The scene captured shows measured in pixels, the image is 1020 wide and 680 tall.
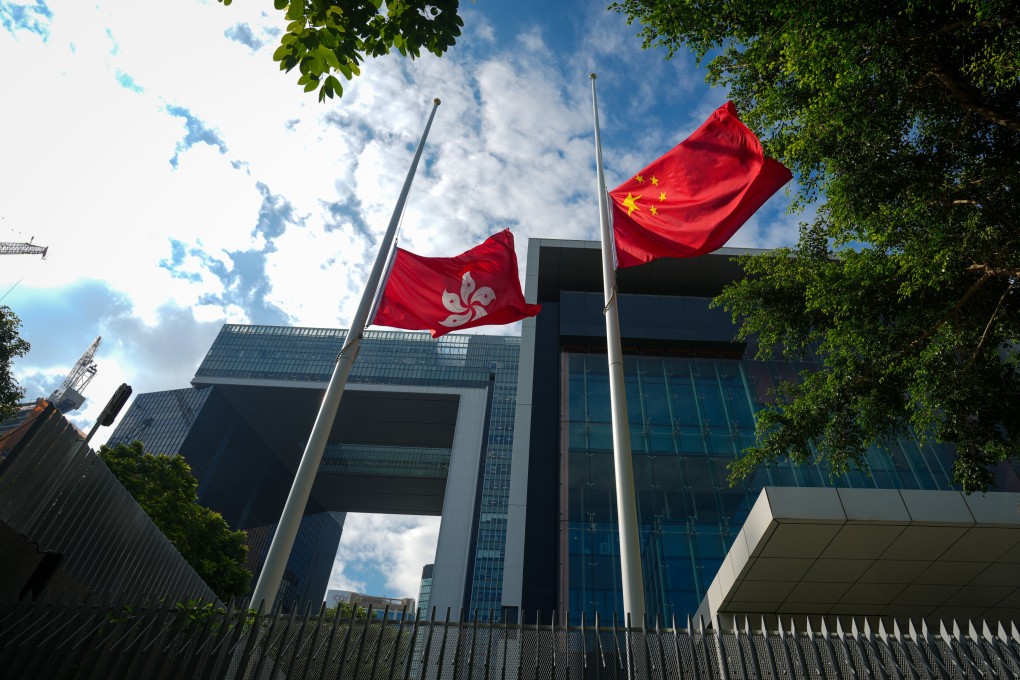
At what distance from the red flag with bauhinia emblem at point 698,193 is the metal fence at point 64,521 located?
9034mm

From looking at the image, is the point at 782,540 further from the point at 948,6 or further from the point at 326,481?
the point at 326,481

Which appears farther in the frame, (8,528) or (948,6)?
(948,6)

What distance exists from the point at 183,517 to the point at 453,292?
22000 mm

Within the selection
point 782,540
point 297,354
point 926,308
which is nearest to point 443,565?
point 297,354

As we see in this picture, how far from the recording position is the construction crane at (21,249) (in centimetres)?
11312

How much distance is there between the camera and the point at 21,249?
114375mm

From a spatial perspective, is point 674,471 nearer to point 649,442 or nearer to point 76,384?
point 649,442

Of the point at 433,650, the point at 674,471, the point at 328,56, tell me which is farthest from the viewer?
the point at 674,471

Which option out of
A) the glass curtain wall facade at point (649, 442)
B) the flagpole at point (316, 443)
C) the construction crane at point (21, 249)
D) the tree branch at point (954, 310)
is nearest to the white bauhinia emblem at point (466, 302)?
the flagpole at point (316, 443)

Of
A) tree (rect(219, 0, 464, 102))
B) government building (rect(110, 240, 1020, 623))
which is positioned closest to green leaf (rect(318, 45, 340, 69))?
tree (rect(219, 0, 464, 102))

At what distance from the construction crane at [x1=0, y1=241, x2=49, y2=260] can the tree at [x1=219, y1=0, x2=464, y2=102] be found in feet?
457

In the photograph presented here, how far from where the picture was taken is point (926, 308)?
38.0 feet

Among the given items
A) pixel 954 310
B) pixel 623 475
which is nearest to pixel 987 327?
pixel 954 310

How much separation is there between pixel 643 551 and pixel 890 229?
17.9 metres
